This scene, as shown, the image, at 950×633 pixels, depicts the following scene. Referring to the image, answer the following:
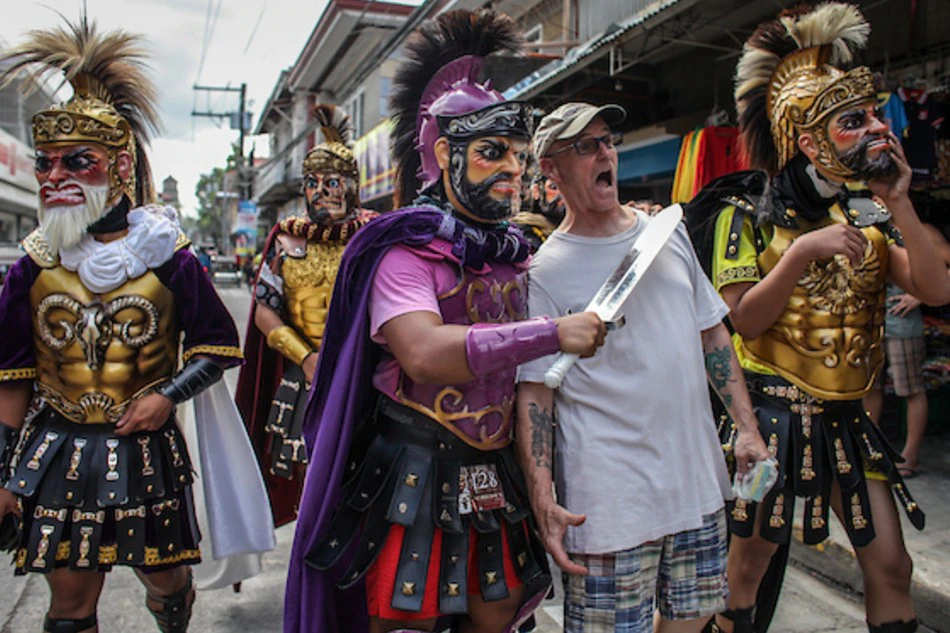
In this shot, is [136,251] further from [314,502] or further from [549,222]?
[549,222]

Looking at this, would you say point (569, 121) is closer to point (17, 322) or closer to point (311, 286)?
point (17, 322)

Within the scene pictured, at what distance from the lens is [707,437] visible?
92.1 inches

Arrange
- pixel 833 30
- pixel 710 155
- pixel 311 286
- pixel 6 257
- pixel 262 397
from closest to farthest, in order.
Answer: pixel 833 30, pixel 311 286, pixel 262 397, pixel 710 155, pixel 6 257

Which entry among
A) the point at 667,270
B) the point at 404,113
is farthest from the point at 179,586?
the point at 667,270

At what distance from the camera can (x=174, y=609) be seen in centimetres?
301

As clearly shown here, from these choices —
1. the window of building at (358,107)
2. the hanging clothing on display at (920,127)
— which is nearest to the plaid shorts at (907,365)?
the hanging clothing on display at (920,127)

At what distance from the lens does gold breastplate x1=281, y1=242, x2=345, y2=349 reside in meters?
4.19

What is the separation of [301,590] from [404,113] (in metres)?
1.51

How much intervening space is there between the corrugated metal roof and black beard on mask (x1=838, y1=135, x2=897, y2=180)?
2987 millimetres

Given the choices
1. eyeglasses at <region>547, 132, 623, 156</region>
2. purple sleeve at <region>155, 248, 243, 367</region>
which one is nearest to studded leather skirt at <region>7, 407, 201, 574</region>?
purple sleeve at <region>155, 248, 243, 367</region>

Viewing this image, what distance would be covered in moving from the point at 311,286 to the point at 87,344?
1531 millimetres

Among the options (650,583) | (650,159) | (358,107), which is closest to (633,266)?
(650,583)

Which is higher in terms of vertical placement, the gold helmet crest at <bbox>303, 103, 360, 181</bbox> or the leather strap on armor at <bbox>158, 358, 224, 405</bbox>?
the gold helmet crest at <bbox>303, 103, 360, 181</bbox>

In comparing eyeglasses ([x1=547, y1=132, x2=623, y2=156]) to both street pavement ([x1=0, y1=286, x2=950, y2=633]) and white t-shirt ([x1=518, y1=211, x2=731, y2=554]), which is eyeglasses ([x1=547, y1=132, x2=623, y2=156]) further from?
street pavement ([x1=0, y1=286, x2=950, y2=633])
